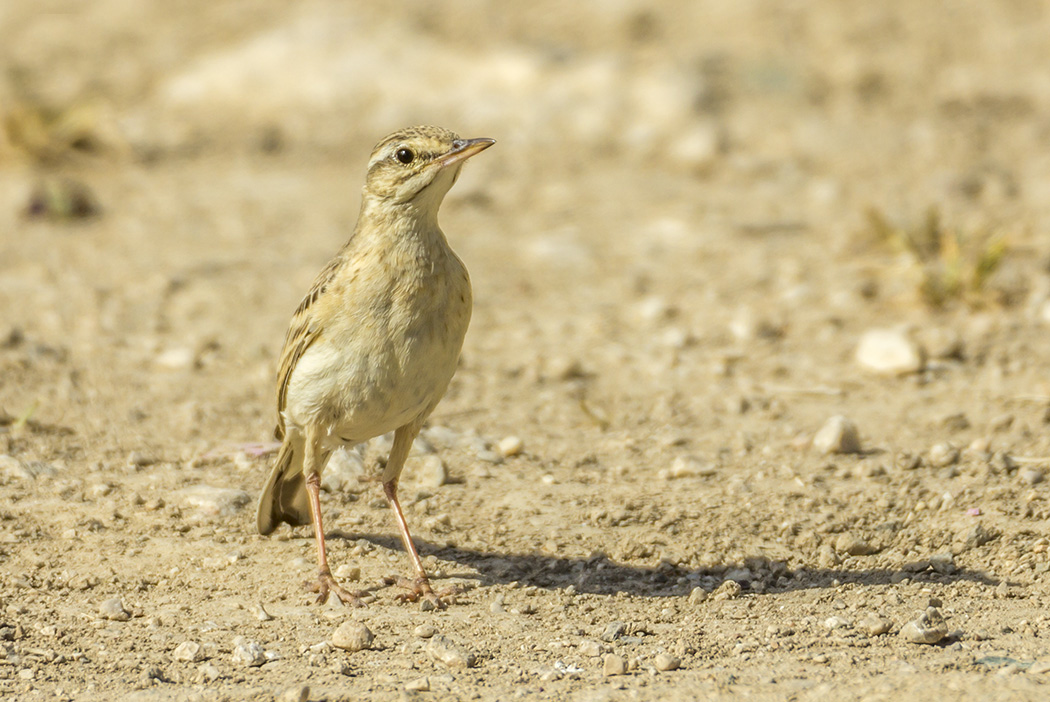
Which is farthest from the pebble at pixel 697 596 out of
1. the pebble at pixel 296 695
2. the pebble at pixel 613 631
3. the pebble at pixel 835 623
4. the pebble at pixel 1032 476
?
the pebble at pixel 1032 476

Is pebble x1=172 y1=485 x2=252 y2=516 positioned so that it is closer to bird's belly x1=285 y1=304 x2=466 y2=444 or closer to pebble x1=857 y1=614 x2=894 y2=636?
bird's belly x1=285 y1=304 x2=466 y2=444

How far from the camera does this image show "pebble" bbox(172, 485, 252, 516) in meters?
6.24

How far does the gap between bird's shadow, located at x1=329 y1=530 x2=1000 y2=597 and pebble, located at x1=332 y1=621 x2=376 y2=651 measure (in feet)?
2.74

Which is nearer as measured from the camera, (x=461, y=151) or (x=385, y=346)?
(x=385, y=346)

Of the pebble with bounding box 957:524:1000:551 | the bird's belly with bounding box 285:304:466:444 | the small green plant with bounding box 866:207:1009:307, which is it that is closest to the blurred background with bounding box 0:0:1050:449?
the small green plant with bounding box 866:207:1009:307

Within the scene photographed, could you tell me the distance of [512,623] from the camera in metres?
5.37

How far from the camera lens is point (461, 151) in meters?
5.70

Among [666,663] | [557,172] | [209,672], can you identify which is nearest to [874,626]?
[666,663]

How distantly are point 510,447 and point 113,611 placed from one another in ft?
8.06

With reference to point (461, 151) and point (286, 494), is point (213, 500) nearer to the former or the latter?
point (286, 494)

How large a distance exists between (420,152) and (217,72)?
8257 mm

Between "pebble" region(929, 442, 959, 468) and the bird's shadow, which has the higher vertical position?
"pebble" region(929, 442, 959, 468)

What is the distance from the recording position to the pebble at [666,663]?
4820 millimetres

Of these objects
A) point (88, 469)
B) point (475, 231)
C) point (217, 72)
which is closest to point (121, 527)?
point (88, 469)
